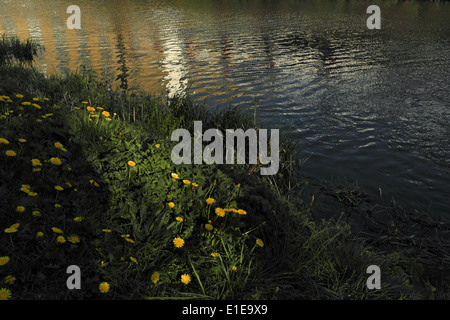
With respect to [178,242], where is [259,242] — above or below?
below

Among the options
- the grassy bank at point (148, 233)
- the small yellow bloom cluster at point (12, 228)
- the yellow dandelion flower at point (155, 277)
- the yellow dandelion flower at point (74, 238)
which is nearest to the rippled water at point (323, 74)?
A: the grassy bank at point (148, 233)

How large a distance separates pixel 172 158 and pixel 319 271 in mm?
2259

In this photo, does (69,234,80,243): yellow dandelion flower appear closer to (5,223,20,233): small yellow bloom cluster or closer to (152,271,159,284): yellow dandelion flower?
(5,223,20,233): small yellow bloom cluster

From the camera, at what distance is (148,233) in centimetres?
337

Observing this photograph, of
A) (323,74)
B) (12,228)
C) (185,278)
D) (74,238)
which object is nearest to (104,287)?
(74,238)

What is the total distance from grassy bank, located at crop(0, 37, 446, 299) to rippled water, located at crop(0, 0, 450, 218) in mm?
2802

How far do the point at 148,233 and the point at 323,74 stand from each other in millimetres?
12031

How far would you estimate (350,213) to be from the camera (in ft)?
17.1

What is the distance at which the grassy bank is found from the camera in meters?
2.94

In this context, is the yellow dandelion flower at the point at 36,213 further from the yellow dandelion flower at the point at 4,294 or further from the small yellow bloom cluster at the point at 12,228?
the yellow dandelion flower at the point at 4,294

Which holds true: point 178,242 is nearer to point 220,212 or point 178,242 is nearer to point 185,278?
point 185,278

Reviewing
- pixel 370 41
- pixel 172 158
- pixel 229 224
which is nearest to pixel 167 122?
pixel 172 158
